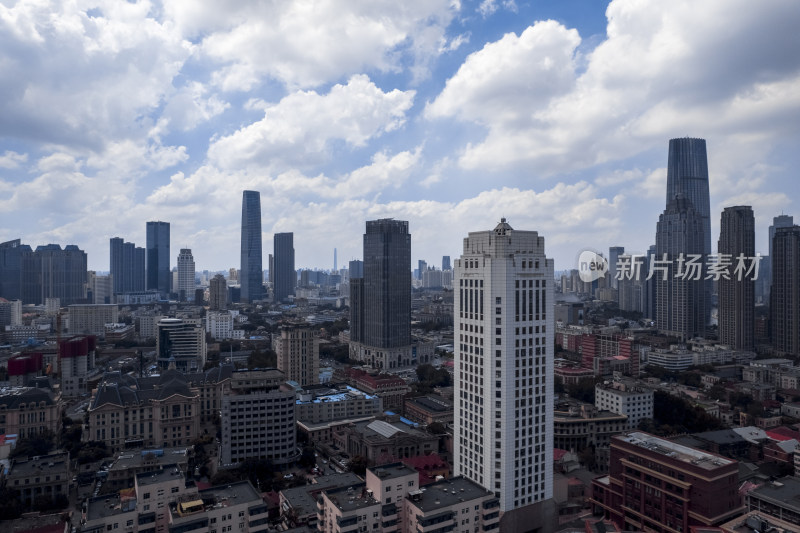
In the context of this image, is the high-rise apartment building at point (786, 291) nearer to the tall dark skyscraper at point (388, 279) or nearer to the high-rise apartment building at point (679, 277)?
Result: the high-rise apartment building at point (679, 277)

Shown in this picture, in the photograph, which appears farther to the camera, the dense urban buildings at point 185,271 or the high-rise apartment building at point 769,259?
the dense urban buildings at point 185,271

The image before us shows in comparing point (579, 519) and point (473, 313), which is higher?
point (473, 313)

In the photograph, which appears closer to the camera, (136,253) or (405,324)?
(405,324)

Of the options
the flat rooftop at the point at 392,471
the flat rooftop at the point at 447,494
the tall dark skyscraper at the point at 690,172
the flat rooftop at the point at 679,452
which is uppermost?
the tall dark skyscraper at the point at 690,172

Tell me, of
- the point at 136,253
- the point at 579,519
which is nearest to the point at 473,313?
the point at 579,519

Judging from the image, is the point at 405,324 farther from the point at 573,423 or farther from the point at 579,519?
the point at 579,519

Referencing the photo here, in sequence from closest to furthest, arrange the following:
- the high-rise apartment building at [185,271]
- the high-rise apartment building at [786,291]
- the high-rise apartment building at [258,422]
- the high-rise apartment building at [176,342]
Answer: the high-rise apartment building at [258,422] < the high-rise apartment building at [176,342] < the high-rise apartment building at [786,291] < the high-rise apartment building at [185,271]

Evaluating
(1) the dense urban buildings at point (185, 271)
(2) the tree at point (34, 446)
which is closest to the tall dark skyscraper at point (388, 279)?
(2) the tree at point (34, 446)
